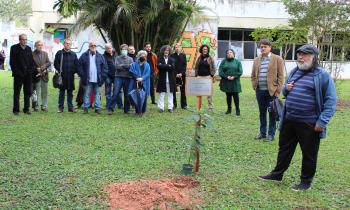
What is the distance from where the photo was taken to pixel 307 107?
18.2ft

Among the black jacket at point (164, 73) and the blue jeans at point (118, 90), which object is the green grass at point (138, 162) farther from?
the black jacket at point (164, 73)

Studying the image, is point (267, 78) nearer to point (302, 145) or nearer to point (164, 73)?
point (302, 145)

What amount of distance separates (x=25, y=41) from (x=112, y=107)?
105 inches

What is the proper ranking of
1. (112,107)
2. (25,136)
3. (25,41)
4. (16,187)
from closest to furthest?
(16,187)
(25,136)
(25,41)
(112,107)

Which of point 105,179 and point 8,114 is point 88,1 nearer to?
point 8,114

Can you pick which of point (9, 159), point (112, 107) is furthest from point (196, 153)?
point (112, 107)

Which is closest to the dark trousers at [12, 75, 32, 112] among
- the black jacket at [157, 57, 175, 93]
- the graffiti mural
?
the black jacket at [157, 57, 175, 93]

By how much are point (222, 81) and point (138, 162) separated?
5.57 meters

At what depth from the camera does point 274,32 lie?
18.8 m

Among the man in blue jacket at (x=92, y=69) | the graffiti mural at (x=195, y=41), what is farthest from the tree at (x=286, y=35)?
the graffiti mural at (x=195, y=41)

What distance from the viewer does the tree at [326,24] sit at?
15234mm

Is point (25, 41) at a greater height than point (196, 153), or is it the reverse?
point (25, 41)

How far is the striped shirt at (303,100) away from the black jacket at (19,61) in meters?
7.04

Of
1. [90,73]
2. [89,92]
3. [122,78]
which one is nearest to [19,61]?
[90,73]
